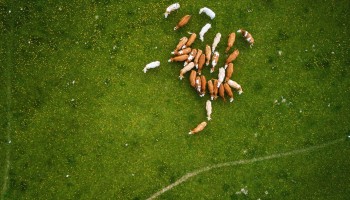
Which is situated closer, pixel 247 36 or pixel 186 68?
pixel 186 68

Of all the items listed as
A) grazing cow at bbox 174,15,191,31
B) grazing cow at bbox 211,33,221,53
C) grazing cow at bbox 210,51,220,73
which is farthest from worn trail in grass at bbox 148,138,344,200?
grazing cow at bbox 174,15,191,31

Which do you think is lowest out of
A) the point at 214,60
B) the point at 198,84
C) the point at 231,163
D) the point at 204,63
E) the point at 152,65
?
the point at 231,163

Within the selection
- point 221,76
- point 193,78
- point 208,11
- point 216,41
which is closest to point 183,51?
point 193,78

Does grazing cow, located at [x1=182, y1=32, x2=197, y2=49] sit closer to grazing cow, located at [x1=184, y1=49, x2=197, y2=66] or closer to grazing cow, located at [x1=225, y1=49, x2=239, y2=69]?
grazing cow, located at [x1=184, y1=49, x2=197, y2=66]

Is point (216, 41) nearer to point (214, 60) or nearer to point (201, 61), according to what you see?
point (214, 60)

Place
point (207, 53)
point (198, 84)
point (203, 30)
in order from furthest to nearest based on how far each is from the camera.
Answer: point (203, 30)
point (207, 53)
point (198, 84)

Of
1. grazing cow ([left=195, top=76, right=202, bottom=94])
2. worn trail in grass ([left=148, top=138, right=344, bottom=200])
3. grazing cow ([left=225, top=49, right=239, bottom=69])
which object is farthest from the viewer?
grazing cow ([left=225, top=49, right=239, bottom=69])
